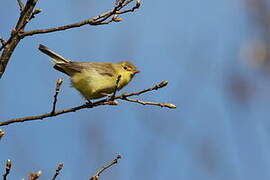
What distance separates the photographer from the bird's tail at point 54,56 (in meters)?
4.58

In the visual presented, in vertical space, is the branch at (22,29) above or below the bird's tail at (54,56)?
below

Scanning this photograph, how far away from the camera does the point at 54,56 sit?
15.7ft

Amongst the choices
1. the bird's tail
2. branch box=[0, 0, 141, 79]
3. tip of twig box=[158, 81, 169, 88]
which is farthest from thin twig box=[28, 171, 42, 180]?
the bird's tail

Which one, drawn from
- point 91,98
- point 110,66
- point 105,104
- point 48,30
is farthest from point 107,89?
point 48,30

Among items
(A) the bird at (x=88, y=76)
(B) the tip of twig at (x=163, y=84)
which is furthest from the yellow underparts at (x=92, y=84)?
(B) the tip of twig at (x=163, y=84)

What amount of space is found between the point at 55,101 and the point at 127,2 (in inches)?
35.2

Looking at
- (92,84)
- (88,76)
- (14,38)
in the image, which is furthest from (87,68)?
(14,38)

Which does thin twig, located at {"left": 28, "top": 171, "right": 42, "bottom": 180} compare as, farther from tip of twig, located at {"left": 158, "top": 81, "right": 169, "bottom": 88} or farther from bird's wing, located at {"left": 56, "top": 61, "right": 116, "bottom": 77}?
bird's wing, located at {"left": 56, "top": 61, "right": 116, "bottom": 77}

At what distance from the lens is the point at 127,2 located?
3213 millimetres

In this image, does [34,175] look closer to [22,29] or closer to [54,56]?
[22,29]

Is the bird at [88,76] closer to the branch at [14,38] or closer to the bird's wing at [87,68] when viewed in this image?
the bird's wing at [87,68]

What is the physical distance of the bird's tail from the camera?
4.58 m

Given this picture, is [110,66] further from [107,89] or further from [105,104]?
[105,104]

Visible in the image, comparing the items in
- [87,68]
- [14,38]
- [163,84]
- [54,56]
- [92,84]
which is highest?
[87,68]
